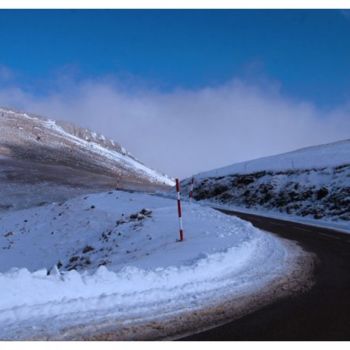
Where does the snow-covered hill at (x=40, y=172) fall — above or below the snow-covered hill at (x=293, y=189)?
above

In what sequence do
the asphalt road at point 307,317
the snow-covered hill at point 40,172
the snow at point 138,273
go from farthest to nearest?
the snow-covered hill at point 40,172
the snow at point 138,273
the asphalt road at point 307,317

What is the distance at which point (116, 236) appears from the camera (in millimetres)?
17172

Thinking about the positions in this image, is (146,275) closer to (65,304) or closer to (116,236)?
(65,304)

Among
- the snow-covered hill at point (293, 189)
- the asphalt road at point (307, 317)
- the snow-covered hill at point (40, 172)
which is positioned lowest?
the asphalt road at point (307, 317)

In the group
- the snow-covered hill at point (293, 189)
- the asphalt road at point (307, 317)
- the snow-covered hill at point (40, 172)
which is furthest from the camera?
the snow-covered hill at point (40, 172)

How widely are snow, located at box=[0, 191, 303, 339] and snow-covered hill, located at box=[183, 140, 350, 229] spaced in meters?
6.79

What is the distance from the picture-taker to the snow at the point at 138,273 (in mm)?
5547

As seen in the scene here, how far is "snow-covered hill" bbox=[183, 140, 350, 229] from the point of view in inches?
850

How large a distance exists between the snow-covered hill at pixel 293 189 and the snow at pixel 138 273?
6.79 m

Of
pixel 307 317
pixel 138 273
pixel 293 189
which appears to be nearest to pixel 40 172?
pixel 293 189

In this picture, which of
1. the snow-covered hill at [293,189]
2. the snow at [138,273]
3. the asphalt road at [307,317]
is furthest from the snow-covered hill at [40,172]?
the asphalt road at [307,317]

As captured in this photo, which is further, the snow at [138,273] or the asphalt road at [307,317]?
the snow at [138,273]

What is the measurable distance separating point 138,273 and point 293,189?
19.3 metres

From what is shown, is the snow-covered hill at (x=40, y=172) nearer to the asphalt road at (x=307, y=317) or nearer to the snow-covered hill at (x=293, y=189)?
the snow-covered hill at (x=293, y=189)
